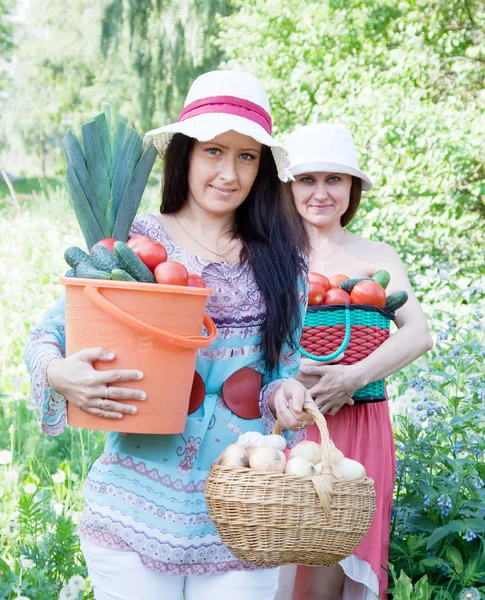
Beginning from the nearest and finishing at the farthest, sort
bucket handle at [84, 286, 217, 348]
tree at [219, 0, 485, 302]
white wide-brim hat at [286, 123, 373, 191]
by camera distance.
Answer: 1. bucket handle at [84, 286, 217, 348]
2. white wide-brim hat at [286, 123, 373, 191]
3. tree at [219, 0, 485, 302]

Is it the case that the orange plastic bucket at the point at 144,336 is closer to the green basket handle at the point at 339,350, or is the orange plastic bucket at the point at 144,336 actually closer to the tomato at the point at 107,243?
the tomato at the point at 107,243

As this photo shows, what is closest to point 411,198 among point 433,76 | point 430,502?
point 433,76

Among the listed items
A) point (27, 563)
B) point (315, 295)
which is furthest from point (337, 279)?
point (27, 563)

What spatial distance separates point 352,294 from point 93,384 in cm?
125

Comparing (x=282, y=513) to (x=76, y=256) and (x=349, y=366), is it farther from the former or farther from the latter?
(x=349, y=366)

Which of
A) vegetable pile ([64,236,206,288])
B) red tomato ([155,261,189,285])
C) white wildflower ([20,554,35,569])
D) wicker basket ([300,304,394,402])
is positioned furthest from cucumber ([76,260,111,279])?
white wildflower ([20,554,35,569])

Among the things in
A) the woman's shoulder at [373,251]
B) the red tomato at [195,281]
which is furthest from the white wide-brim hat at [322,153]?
the red tomato at [195,281]

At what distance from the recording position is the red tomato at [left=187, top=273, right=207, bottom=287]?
190cm

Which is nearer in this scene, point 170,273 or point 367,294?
point 170,273

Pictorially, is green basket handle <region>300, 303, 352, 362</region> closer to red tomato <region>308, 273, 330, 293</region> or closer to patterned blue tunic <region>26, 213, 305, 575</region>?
red tomato <region>308, 273, 330, 293</region>

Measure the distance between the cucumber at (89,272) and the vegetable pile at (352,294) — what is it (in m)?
1.10

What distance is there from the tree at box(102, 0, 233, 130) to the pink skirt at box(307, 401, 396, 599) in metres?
12.1

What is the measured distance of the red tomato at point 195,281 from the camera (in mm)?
1896

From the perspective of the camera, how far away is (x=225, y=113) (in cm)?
209
